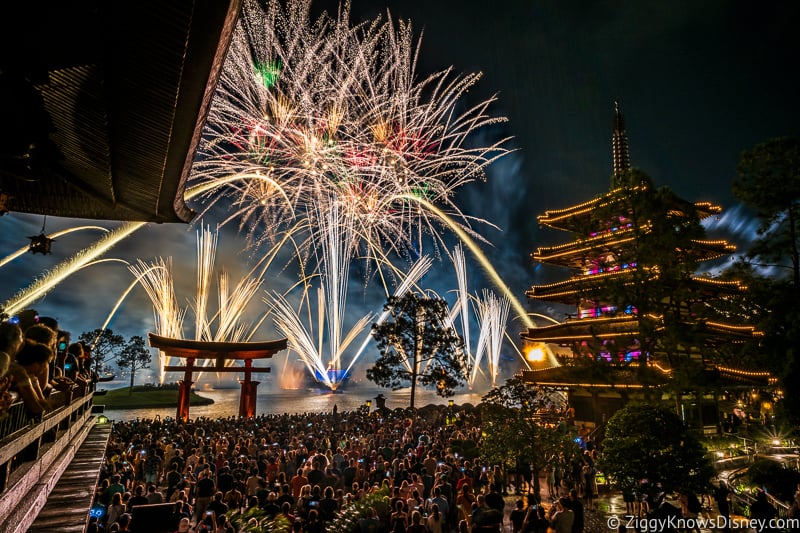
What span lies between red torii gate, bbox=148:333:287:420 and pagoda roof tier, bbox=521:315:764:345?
1569cm

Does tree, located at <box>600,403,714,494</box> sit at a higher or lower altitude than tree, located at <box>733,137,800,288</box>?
lower

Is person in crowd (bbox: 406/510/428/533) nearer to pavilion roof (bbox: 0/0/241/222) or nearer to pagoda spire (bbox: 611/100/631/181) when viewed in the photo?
pavilion roof (bbox: 0/0/241/222)

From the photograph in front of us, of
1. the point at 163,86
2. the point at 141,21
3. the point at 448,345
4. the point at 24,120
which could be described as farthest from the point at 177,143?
the point at 448,345

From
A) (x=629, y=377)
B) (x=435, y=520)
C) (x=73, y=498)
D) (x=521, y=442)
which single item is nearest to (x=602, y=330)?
(x=629, y=377)

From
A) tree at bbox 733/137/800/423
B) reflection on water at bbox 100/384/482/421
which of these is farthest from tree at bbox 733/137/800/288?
reflection on water at bbox 100/384/482/421

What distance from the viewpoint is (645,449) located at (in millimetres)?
8734

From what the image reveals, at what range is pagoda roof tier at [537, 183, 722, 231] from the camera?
45.1 ft

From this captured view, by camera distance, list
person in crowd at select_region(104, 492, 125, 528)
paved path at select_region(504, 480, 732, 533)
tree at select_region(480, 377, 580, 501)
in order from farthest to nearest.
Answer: tree at select_region(480, 377, 580, 501) → paved path at select_region(504, 480, 732, 533) → person in crowd at select_region(104, 492, 125, 528)

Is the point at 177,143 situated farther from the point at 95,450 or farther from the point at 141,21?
the point at 95,450

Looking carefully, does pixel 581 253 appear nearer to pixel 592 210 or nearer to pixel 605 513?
pixel 592 210

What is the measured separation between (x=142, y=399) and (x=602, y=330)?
51.5 m

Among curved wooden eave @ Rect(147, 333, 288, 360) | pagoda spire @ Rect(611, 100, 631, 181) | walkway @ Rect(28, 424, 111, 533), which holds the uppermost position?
pagoda spire @ Rect(611, 100, 631, 181)

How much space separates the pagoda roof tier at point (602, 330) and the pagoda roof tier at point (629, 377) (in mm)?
1626

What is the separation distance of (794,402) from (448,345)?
18.6 m
